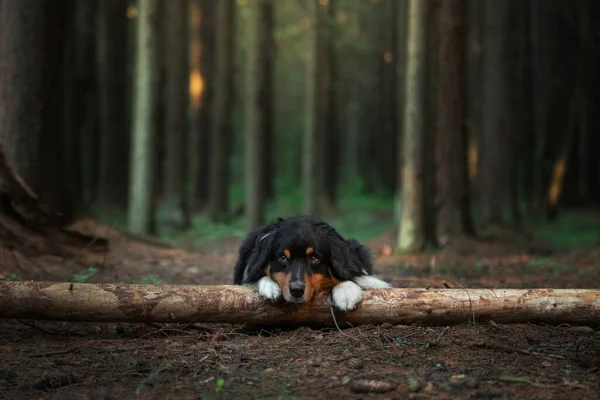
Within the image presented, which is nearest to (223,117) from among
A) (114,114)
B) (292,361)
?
(114,114)

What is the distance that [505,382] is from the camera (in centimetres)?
417

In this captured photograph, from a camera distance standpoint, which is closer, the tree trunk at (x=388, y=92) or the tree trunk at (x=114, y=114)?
the tree trunk at (x=114, y=114)

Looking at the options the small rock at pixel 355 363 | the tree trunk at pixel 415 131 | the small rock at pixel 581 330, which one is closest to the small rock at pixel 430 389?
the small rock at pixel 355 363

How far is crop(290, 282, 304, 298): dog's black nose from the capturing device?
5227 millimetres

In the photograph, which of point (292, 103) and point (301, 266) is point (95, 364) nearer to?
point (301, 266)

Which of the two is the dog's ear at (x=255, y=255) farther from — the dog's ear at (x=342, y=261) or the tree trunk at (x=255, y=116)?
the tree trunk at (x=255, y=116)

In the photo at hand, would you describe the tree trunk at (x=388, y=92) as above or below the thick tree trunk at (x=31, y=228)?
above

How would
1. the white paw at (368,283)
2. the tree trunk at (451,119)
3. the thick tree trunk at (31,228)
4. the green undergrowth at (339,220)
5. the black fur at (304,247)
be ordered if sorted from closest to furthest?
the black fur at (304,247)
the white paw at (368,283)
the thick tree trunk at (31,228)
the tree trunk at (451,119)
the green undergrowth at (339,220)

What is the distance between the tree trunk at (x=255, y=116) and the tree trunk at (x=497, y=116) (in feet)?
23.1

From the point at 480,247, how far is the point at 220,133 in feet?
Answer: 34.4

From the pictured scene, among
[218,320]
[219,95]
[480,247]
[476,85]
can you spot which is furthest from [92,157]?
[218,320]

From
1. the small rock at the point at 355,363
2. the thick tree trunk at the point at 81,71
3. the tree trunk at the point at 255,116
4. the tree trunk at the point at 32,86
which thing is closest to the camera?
the small rock at the point at 355,363

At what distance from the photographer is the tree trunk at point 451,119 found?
553 inches

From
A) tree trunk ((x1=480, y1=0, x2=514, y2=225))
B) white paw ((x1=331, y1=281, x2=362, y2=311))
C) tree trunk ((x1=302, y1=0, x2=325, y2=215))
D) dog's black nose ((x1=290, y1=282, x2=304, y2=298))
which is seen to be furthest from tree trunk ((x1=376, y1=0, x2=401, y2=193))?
dog's black nose ((x1=290, y1=282, x2=304, y2=298))
